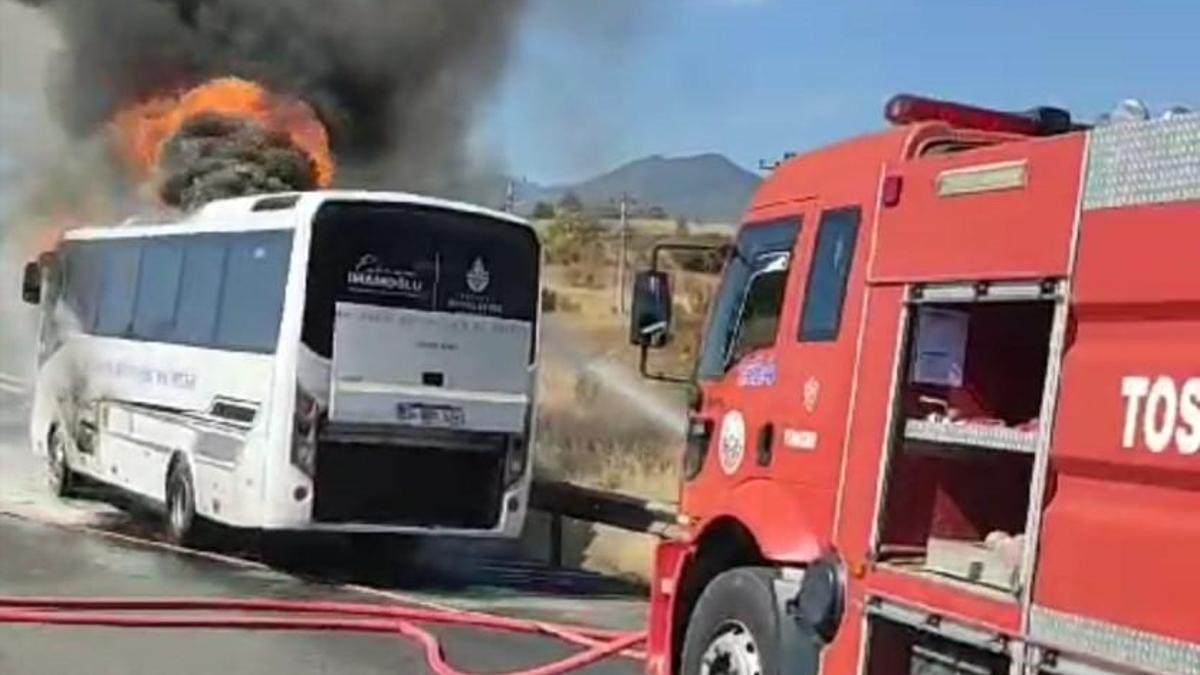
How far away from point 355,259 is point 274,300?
75 centimetres

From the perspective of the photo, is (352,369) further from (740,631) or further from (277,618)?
(740,631)

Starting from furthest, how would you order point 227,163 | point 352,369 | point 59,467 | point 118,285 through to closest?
point 227,163 → point 59,467 → point 118,285 → point 352,369

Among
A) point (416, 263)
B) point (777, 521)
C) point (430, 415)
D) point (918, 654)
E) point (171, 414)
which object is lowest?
point (918, 654)

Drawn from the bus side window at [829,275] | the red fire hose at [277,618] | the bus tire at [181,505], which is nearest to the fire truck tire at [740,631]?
the bus side window at [829,275]

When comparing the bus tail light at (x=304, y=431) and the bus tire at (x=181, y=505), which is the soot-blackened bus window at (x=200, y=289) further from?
the bus tail light at (x=304, y=431)

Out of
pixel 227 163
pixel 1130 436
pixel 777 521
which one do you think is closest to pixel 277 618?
pixel 777 521

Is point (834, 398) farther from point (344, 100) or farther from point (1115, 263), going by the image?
point (344, 100)

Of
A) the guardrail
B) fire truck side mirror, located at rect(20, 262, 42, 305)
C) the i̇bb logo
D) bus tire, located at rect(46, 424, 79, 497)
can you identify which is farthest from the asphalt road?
the guardrail

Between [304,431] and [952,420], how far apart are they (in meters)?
8.86

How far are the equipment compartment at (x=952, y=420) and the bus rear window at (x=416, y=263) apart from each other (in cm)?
859

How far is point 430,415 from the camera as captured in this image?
51.3 feet

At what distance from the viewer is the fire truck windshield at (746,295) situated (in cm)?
844

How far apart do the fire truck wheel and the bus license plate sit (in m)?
7.35

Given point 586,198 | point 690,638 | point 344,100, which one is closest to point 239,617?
point 690,638
